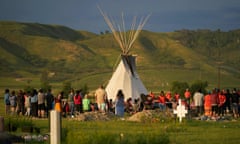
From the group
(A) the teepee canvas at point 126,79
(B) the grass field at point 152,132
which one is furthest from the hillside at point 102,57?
(B) the grass field at point 152,132

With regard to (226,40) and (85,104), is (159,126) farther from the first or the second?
(226,40)

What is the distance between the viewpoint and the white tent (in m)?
31.1

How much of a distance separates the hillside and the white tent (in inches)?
2306

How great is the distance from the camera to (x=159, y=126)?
19500 millimetres

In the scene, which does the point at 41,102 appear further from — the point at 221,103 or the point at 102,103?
the point at 221,103

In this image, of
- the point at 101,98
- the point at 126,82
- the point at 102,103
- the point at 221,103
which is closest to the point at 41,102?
the point at 101,98

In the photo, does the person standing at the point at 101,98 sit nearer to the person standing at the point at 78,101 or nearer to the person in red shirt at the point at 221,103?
the person standing at the point at 78,101

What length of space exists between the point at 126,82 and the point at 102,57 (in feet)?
350

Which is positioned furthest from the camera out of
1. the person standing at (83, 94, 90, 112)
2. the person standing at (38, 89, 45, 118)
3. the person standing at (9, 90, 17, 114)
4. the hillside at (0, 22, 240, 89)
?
the hillside at (0, 22, 240, 89)

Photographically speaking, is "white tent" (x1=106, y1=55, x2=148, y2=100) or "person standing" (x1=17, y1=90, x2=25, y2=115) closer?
"person standing" (x1=17, y1=90, x2=25, y2=115)

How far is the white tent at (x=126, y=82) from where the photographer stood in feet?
102

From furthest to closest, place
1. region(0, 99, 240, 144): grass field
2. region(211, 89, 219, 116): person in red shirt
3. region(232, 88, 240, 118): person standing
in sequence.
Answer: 1. region(232, 88, 240, 118): person standing
2. region(211, 89, 219, 116): person in red shirt
3. region(0, 99, 240, 144): grass field

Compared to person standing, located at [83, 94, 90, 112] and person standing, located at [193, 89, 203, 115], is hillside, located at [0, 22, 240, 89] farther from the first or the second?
person standing, located at [193, 89, 203, 115]

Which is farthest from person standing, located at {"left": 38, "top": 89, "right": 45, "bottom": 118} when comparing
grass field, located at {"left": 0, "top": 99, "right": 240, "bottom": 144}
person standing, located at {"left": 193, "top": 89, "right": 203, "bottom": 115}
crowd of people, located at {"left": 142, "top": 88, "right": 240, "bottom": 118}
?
person standing, located at {"left": 193, "top": 89, "right": 203, "bottom": 115}
